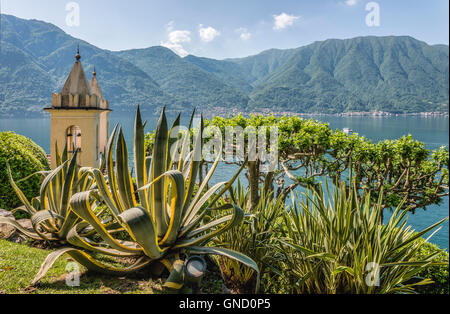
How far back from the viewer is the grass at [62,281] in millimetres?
2059

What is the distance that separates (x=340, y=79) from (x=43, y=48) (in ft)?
202

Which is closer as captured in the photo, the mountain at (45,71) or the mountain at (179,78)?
the mountain at (45,71)

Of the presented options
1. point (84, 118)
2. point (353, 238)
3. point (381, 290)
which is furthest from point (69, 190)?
point (84, 118)

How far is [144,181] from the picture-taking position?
8.55 ft

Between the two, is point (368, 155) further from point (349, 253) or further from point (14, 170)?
point (14, 170)

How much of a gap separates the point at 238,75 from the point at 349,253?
75.9 m

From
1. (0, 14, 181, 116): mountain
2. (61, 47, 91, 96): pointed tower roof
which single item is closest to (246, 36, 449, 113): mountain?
(0, 14, 181, 116): mountain

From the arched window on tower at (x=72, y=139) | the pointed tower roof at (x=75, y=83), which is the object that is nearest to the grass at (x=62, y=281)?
the pointed tower roof at (x=75, y=83)

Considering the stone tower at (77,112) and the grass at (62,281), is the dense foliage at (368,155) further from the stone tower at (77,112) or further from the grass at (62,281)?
the grass at (62,281)

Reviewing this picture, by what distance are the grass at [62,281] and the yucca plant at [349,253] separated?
82 cm

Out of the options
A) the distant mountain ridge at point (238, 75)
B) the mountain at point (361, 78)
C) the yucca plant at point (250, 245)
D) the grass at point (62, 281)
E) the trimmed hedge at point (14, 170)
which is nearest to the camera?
the grass at point (62, 281)

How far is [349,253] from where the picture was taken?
2.32 metres

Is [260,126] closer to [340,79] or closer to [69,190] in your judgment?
[69,190]

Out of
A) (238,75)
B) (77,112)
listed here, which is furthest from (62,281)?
(238,75)
